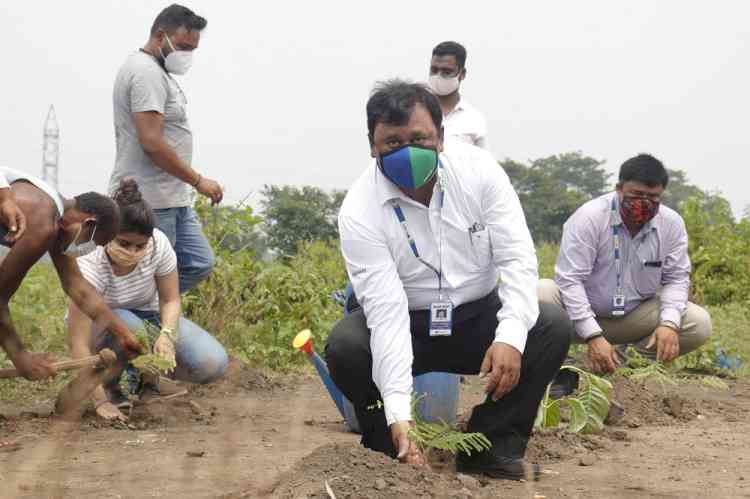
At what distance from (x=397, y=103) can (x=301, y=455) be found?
1.42m

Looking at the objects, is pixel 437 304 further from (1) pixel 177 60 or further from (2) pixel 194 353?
(1) pixel 177 60

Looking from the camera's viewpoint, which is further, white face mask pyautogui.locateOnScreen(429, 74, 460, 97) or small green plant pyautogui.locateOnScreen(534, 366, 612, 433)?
white face mask pyautogui.locateOnScreen(429, 74, 460, 97)

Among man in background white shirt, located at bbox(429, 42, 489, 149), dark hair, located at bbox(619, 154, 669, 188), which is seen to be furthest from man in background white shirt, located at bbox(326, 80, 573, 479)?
man in background white shirt, located at bbox(429, 42, 489, 149)

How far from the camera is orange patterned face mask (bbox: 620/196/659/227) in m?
5.49

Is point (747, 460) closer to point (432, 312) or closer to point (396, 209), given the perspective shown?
point (432, 312)

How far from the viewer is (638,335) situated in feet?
19.5

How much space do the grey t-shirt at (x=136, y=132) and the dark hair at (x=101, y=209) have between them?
3.78 ft

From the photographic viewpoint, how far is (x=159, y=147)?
5457 mm

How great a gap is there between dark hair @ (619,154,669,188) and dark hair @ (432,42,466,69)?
1524 millimetres

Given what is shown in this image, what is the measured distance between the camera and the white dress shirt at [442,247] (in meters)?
3.70

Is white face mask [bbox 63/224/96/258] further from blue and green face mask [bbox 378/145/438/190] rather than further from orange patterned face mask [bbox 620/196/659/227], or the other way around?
orange patterned face mask [bbox 620/196/659/227]

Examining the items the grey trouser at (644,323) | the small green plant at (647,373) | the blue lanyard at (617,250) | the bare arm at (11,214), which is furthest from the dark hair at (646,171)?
the bare arm at (11,214)

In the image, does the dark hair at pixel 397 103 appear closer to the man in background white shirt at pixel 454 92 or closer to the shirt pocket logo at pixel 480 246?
the shirt pocket logo at pixel 480 246

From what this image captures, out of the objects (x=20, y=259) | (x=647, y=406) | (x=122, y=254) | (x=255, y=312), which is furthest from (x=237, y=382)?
(x=647, y=406)
